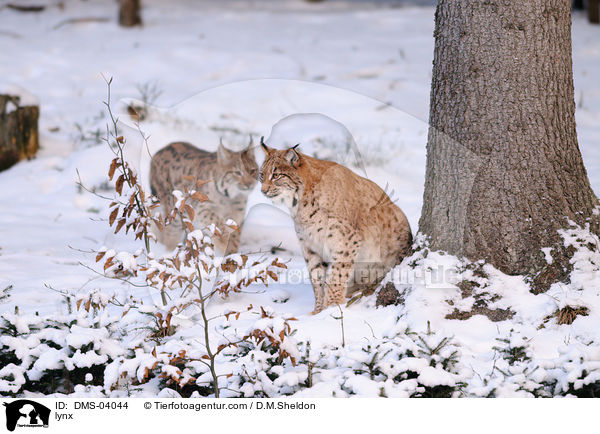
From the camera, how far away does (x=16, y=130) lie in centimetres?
855

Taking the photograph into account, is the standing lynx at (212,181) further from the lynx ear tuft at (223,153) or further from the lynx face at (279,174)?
the lynx face at (279,174)

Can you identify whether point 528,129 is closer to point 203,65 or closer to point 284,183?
point 284,183

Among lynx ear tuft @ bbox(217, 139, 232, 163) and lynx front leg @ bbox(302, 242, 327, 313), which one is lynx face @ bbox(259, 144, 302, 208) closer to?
lynx front leg @ bbox(302, 242, 327, 313)

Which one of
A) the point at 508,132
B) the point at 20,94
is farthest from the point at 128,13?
the point at 508,132

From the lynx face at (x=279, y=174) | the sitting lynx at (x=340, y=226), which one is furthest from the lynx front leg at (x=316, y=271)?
the lynx face at (x=279, y=174)

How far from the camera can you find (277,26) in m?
14.7

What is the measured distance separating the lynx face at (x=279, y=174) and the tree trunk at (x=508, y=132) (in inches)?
37.3

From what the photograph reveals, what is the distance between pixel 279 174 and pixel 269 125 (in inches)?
143

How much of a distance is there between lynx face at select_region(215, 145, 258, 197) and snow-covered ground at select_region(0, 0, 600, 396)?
0.70ft

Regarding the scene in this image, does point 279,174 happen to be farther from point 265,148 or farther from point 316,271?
A: point 316,271

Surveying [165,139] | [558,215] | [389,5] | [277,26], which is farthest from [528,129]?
[389,5]

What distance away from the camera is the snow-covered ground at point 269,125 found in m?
4.16

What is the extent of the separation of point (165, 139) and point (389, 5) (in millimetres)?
12476

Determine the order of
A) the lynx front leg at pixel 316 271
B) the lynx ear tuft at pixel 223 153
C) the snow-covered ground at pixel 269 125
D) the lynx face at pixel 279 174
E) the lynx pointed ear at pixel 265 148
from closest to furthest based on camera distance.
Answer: the snow-covered ground at pixel 269 125
the lynx pointed ear at pixel 265 148
the lynx face at pixel 279 174
the lynx front leg at pixel 316 271
the lynx ear tuft at pixel 223 153
